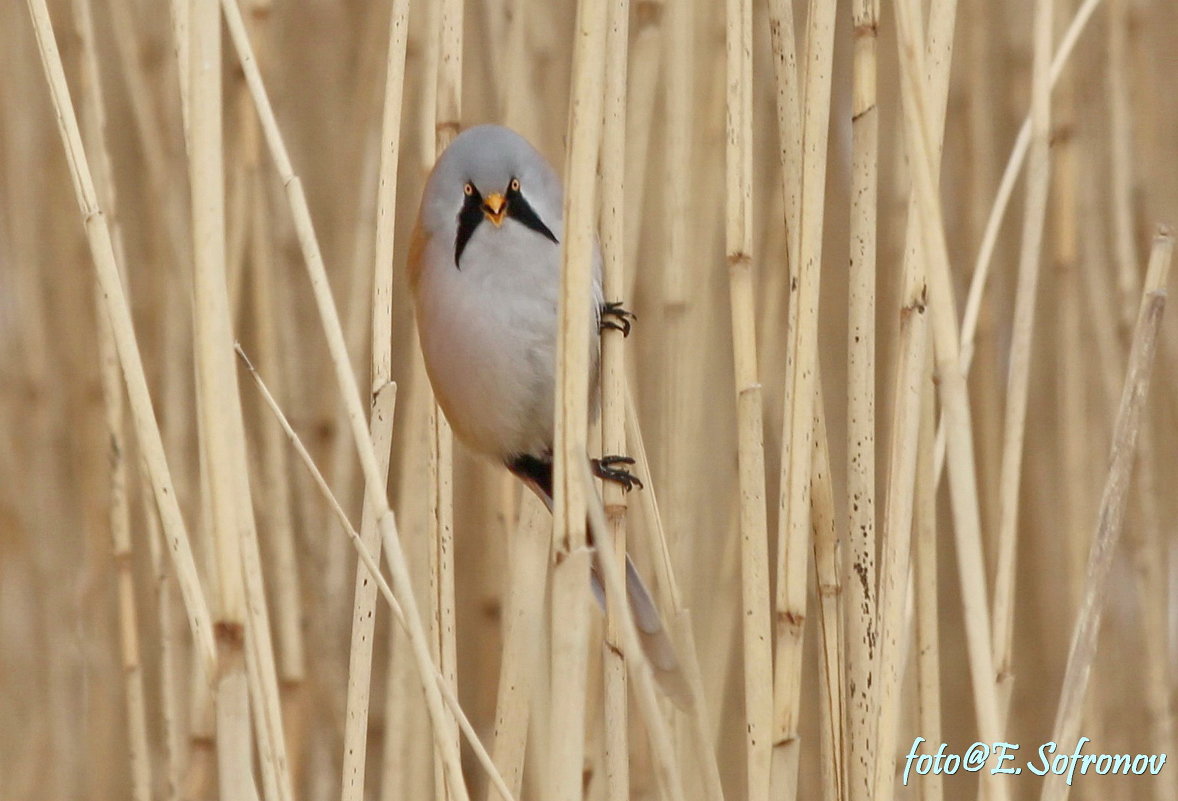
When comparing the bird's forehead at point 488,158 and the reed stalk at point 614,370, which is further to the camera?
the bird's forehead at point 488,158

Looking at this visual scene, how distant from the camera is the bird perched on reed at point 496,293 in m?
0.94

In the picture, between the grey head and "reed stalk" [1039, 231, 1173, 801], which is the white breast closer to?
the grey head

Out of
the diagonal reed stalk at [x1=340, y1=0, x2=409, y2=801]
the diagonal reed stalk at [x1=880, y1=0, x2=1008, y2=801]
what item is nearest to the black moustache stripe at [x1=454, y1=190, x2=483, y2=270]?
the diagonal reed stalk at [x1=340, y1=0, x2=409, y2=801]

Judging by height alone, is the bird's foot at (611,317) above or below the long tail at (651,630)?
above

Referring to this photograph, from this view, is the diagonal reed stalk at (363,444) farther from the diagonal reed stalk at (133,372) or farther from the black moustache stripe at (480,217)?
the black moustache stripe at (480,217)

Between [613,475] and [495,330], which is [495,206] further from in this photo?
[613,475]

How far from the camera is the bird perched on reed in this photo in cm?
94

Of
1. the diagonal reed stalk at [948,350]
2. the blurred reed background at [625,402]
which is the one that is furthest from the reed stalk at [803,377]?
the diagonal reed stalk at [948,350]

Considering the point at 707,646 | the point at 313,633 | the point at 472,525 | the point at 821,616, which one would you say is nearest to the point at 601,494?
the point at 821,616

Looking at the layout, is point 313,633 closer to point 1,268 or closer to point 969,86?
point 1,268

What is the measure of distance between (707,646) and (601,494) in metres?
0.39

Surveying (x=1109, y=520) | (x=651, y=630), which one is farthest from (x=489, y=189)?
(x=1109, y=520)

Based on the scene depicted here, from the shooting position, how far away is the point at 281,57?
1483 millimetres

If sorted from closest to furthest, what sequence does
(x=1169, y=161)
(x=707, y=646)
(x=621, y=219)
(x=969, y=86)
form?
(x=621, y=219)
(x=707, y=646)
(x=969, y=86)
(x=1169, y=161)
